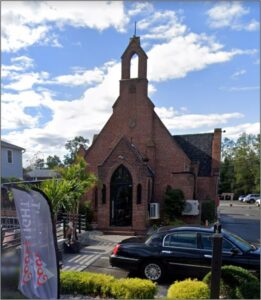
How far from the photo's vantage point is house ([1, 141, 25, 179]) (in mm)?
27328

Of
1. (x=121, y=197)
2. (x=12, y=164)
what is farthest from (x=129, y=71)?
(x=12, y=164)

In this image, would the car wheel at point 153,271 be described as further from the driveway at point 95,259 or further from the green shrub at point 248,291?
the green shrub at point 248,291

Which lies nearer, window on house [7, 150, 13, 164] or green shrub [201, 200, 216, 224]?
green shrub [201, 200, 216, 224]

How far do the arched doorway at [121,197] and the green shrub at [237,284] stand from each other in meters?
9.99

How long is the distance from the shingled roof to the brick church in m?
0.07

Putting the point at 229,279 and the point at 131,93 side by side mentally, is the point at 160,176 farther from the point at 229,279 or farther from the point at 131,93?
the point at 229,279

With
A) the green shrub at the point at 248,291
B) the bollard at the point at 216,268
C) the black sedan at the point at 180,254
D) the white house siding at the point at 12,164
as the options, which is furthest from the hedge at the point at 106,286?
the white house siding at the point at 12,164

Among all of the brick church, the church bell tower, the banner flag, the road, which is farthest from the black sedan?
the church bell tower

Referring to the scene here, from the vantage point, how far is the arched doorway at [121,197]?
621 inches

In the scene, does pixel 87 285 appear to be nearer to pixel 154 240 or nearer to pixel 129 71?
pixel 154 240

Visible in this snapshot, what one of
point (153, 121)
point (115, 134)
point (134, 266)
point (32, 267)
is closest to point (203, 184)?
point (153, 121)

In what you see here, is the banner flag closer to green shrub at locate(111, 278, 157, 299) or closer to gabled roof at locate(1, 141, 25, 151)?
green shrub at locate(111, 278, 157, 299)

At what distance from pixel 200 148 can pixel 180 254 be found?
14629mm

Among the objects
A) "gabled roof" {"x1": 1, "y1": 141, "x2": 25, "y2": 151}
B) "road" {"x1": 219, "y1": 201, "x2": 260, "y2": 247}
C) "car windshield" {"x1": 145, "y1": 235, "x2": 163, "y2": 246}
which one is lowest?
"road" {"x1": 219, "y1": 201, "x2": 260, "y2": 247}
